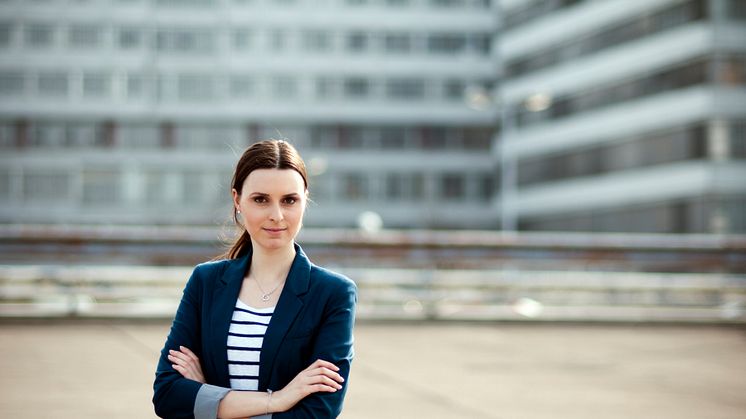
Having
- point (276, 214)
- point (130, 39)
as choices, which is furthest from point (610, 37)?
point (276, 214)

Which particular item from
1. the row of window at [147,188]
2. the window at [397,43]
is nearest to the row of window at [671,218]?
the row of window at [147,188]

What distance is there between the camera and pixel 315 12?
222ft

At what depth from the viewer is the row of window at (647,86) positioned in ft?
157

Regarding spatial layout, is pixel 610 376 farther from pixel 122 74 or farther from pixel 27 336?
pixel 122 74

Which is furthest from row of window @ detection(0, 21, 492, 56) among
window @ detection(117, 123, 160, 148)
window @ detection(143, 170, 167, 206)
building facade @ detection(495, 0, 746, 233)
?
building facade @ detection(495, 0, 746, 233)

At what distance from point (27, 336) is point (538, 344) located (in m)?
5.49

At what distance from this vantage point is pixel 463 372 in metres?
8.57

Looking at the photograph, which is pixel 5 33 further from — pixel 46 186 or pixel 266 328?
pixel 266 328

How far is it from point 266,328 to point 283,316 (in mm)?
66

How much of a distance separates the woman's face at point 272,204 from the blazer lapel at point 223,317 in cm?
16

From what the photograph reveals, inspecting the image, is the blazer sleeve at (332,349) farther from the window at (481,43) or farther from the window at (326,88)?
the window at (481,43)

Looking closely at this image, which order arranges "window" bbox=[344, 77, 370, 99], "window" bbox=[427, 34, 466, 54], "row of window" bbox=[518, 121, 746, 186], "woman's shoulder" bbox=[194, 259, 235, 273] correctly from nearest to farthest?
1. "woman's shoulder" bbox=[194, 259, 235, 273]
2. "row of window" bbox=[518, 121, 746, 186]
3. "window" bbox=[344, 77, 370, 99]
4. "window" bbox=[427, 34, 466, 54]

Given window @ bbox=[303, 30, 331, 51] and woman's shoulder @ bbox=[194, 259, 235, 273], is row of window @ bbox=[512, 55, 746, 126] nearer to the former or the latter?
window @ bbox=[303, 30, 331, 51]

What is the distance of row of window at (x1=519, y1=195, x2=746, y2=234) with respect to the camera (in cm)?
4709
